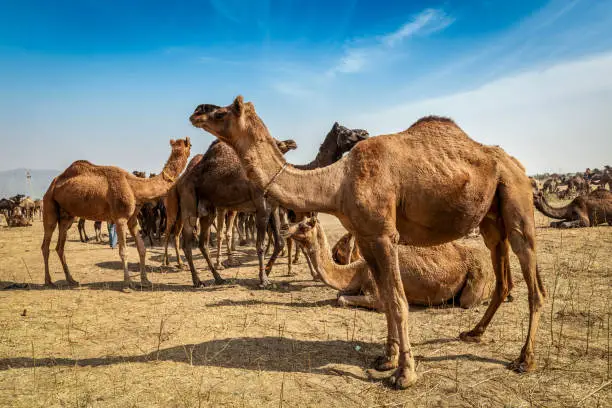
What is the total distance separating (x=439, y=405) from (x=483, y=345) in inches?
67.4

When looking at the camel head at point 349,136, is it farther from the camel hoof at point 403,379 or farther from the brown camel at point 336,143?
the camel hoof at point 403,379

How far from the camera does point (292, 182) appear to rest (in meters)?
4.28

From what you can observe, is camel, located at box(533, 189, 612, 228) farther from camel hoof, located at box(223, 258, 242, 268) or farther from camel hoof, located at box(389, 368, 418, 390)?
camel hoof, located at box(389, 368, 418, 390)

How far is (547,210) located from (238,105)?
44.3ft

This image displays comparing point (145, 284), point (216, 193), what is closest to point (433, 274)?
point (216, 193)

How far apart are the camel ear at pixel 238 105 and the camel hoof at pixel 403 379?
10.3 ft

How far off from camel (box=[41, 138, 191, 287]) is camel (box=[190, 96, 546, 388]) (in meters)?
5.60

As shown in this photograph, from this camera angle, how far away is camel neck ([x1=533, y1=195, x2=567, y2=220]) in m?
13.4

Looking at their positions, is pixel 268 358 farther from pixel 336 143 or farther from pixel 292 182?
pixel 336 143

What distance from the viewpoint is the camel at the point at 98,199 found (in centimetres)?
893

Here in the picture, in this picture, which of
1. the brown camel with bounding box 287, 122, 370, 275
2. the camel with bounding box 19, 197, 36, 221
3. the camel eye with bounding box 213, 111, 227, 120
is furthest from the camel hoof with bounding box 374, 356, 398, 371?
the camel with bounding box 19, 197, 36, 221

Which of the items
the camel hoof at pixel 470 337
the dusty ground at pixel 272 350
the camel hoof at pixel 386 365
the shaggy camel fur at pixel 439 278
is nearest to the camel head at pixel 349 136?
the shaggy camel fur at pixel 439 278

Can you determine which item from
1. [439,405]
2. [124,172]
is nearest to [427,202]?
[439,405]

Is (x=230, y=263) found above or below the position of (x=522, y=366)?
above
